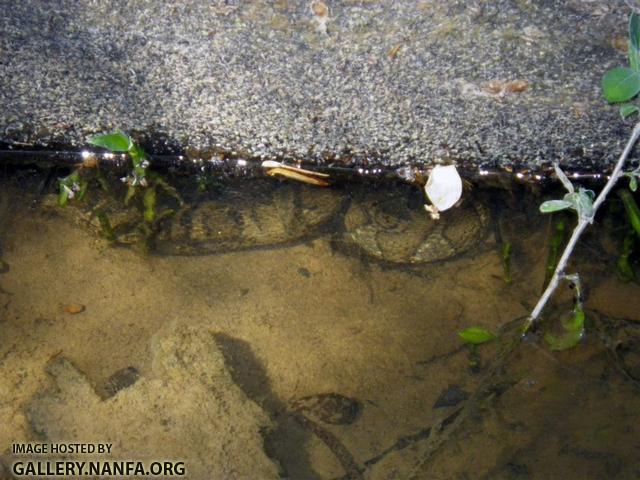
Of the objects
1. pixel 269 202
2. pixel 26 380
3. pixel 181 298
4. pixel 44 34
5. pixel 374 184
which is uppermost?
pixel 44 34

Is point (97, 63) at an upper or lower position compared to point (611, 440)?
upper

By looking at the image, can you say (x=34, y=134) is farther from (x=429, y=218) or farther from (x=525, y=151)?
(x=525, y=151)

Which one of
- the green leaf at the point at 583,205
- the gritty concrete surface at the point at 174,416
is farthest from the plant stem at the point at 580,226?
the gritty concrete surface at the point at 174,416

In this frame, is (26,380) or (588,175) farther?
(588,175)

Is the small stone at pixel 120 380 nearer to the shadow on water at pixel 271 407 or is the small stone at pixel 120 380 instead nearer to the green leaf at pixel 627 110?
the shadow on water at pixel 271 407

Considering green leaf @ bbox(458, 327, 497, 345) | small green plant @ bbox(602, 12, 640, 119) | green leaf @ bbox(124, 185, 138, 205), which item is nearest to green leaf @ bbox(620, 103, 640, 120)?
small green plant @ bbox(602, 12, 640, 119)

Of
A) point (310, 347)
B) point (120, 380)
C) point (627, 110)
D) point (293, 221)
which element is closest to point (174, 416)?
point (120, 380)

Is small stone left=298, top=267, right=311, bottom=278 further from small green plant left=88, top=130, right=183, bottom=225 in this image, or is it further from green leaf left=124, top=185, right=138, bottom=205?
green leaf left=124, top=185, right=138, bottom=205

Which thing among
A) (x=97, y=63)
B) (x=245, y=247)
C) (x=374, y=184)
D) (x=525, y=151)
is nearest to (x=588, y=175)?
(x=525, y=151)
